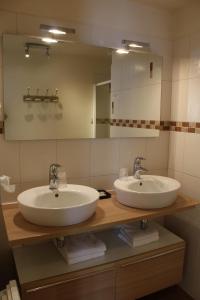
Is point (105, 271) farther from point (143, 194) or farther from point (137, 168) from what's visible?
point (137, 168)

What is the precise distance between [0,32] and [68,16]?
46 cm

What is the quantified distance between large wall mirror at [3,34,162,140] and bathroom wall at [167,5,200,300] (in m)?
0.17

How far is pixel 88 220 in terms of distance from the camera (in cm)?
142

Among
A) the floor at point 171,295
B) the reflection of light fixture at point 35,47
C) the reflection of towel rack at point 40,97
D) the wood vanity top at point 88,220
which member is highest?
the reflection of light fixture at point 35,47

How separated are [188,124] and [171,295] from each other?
135 centimetres

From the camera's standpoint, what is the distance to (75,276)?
1.45 meters

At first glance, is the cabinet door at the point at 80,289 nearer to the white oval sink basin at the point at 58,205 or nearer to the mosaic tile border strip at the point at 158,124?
the white oval sink basin at the point at 58,205


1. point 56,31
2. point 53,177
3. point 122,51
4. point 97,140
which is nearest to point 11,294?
point 53,177

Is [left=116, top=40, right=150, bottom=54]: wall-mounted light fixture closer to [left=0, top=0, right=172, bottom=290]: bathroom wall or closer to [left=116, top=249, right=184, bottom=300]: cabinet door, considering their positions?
[left=0, top=0, right=172, bottom=290]: bathroom wall

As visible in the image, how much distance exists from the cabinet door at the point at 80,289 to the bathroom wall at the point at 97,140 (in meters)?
0.47

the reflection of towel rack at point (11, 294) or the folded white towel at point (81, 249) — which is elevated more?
the folded white towel at point (81, 249)

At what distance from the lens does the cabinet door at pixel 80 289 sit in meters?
1.38

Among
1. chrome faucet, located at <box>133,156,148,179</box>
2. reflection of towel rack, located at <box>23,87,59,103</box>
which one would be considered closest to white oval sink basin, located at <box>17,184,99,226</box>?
chrome faucet, located at <box>133,156,148,179</box>

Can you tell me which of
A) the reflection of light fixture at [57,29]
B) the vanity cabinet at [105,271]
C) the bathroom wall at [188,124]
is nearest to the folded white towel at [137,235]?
the vanity cabinet at [105,271]
